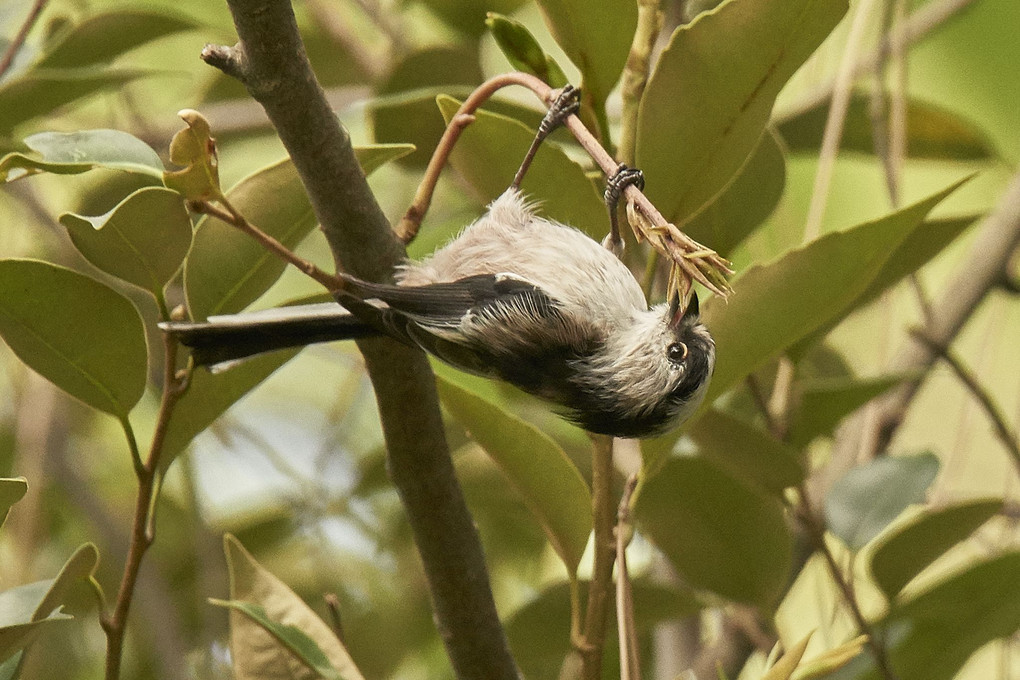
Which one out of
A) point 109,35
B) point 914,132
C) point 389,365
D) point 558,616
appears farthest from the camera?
point 914,132

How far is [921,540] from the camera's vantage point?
1.13 m

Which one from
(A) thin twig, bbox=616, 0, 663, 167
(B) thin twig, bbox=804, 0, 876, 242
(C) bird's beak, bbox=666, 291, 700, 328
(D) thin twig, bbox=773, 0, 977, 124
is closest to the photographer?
(A) thin twig, bbox=616, 0, 663, 167

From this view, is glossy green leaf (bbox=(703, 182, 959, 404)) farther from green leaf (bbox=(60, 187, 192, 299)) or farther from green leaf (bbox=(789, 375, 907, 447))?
green leaf (bbox=(60, 187, 192, 299))

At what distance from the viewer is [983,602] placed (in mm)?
1171

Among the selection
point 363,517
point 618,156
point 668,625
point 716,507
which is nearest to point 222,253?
point 618,156

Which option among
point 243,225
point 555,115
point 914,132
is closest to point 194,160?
point 243,225

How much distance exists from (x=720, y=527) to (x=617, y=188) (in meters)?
0.52

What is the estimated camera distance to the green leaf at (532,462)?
0.90 m

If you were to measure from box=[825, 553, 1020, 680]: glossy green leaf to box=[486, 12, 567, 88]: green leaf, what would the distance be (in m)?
0.71

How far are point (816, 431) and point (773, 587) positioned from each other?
20cm

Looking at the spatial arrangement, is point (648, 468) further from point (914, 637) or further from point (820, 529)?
point (914, 637)

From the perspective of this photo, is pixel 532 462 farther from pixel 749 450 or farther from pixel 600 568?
pixel 749 450

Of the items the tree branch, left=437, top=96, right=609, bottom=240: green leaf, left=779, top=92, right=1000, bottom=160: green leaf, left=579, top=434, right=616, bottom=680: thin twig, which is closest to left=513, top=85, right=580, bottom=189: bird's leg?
left=437, top=96, right=609, bottom=240: green leaf

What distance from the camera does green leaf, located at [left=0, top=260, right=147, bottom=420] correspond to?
0.84m
